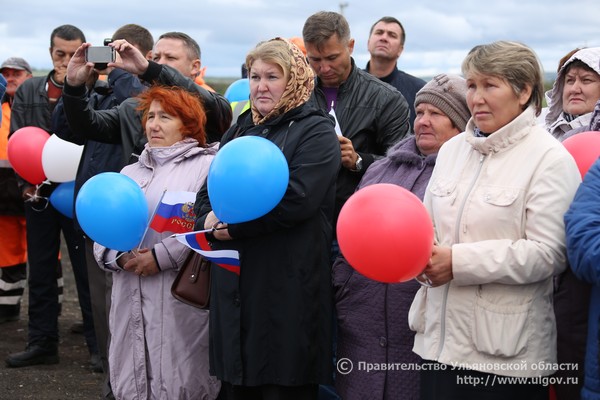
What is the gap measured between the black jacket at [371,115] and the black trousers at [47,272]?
2.55 metres

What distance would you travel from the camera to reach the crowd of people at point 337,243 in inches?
117

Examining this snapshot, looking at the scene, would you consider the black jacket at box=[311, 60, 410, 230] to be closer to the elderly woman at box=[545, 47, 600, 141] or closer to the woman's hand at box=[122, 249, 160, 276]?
the elderly woman at box=[545, 47, 600, 141]

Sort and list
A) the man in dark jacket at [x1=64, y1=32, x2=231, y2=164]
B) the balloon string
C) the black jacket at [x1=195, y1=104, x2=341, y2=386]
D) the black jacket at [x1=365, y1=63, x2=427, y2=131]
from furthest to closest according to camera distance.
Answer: the black jacket at [x1=365, y1=63, x2=427, y2=131] < the balloon string < the man in dark jacket at [x1=64, y1=32, x2=231, y2=164] < the black jacket at [x1=195, y1=104, x2=341, y2=386]

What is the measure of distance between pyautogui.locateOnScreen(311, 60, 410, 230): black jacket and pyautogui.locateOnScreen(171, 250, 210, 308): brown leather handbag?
1087 mm

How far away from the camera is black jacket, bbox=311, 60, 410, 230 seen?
184 inches

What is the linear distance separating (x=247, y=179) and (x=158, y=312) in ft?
4.13

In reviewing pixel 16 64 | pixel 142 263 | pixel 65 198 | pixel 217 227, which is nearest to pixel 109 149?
pixel 65 198

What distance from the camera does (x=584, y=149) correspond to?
337cm

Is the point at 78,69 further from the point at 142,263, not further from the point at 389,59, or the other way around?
the point at 389,59

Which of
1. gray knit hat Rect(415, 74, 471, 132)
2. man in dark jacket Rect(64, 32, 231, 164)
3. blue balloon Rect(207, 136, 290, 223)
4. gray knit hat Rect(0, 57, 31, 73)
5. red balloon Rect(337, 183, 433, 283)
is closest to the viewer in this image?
red balloon Rect(337, 183, 433, 283)

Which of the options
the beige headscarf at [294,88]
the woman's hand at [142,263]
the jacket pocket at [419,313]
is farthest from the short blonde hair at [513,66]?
the woman's hand at [142,263]

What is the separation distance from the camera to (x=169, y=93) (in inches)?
184

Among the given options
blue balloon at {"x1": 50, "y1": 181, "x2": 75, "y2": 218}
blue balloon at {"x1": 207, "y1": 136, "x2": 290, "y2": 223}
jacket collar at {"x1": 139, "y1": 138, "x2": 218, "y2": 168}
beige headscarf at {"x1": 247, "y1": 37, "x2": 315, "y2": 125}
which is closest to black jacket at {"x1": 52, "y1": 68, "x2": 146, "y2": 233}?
blue balloon at {"x1": 50, "y1": 181, "x2": 75, "y2": 218}

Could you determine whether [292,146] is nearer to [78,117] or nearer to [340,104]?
[340,104]
